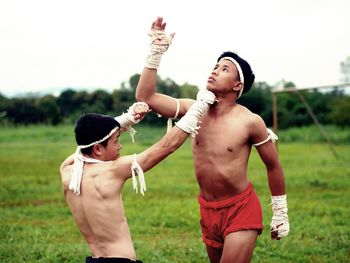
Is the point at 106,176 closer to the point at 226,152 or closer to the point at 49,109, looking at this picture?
the point at 226,152

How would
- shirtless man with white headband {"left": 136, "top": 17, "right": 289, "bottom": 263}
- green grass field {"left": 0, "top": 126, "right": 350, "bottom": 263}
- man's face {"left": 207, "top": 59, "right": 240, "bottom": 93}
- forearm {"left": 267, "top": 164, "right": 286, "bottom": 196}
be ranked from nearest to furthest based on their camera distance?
shirtless man with white headband {"left": 136, "top": 17, "right": 289, "bottom": 263} < man's face {"left": 207, "top": 59, "right": 240, "bottom": 93} < forearm {"left": 267, "top": 164, "right": 286, "bottom": 196} < green grass field {"left": 0, "top": 126, "right": 350, "bottom": 263}

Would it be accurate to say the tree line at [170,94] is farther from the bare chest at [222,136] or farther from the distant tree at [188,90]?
the bare chest at [222,136]

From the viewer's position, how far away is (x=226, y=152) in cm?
449

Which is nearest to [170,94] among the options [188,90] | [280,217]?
[188,90]

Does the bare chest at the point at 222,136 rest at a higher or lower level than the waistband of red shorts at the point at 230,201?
higher

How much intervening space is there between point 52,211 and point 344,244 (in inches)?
200

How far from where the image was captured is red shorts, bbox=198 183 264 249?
445 centimetres

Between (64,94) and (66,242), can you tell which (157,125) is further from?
(66,242)

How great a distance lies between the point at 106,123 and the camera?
409 cm

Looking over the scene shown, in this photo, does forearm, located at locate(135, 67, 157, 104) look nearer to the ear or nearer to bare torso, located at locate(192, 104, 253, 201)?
bare torso, located at locate(192, 104, 253, 201)

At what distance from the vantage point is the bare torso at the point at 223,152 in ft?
14.7

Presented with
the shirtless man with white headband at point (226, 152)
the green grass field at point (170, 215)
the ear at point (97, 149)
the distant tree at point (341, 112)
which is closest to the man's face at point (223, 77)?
the shirtless man with white headband at point (226, 152)

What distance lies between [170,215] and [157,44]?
5955 mm

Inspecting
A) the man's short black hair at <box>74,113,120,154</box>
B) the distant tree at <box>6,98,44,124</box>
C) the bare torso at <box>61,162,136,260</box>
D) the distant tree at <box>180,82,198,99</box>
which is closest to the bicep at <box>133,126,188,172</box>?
the bare torso at <box>61,162,136,260</box>
